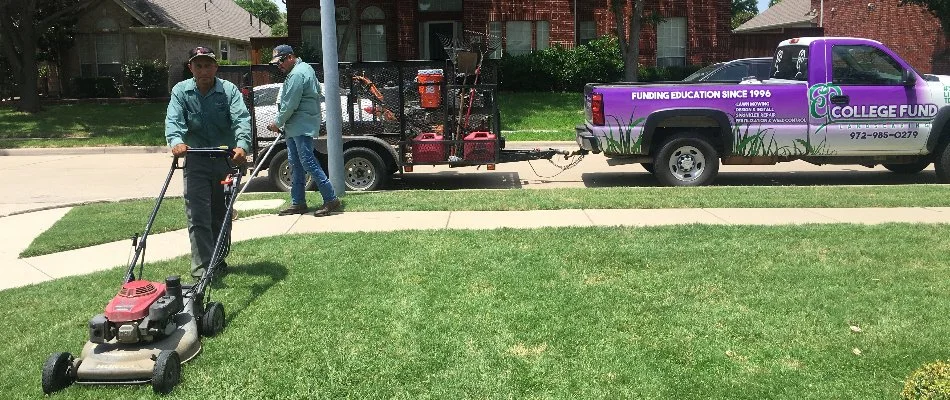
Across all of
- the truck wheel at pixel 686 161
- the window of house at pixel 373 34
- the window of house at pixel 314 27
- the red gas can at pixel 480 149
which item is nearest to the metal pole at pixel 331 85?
the red gas can at pixel 480 149

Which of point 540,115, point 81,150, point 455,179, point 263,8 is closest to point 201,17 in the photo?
point 81,150

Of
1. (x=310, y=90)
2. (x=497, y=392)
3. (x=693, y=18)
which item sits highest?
(x=693, y=18)

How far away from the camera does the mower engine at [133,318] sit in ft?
13.0

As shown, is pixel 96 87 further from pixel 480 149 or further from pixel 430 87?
pixel 480 149

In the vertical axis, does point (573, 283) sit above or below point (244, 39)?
below

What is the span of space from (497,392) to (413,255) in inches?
107

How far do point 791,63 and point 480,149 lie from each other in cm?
452

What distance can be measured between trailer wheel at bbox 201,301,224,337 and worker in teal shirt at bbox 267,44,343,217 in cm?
326

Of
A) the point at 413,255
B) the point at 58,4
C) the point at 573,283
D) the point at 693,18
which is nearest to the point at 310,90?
the point at 413,255

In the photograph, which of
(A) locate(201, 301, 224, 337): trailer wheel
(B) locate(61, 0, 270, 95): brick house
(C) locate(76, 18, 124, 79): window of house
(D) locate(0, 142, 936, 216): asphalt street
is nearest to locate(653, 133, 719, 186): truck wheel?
(D) locate(0, 142, 936, 216): asphalt street

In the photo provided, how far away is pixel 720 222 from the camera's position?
7859mm

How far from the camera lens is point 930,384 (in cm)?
318

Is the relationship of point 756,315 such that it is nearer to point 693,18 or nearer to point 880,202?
point 880,202

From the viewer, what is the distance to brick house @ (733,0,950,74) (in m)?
27.8
